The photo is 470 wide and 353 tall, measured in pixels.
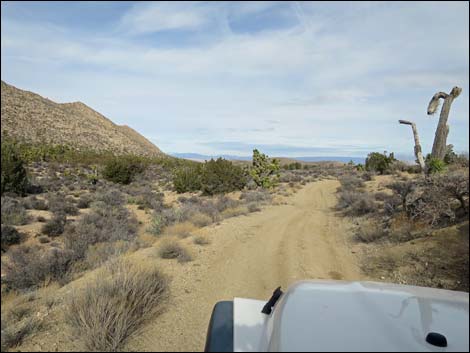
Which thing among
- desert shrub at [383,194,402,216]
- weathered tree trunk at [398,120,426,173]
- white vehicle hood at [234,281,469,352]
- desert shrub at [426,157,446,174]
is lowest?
white vehicle hood at [234,281,469,352]

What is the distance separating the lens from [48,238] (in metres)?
9.91

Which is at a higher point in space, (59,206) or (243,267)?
(59,206)

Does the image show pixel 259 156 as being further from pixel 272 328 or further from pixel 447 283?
pixel 272 328

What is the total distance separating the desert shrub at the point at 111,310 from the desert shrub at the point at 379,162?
1272 inches

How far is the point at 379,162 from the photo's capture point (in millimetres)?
34031

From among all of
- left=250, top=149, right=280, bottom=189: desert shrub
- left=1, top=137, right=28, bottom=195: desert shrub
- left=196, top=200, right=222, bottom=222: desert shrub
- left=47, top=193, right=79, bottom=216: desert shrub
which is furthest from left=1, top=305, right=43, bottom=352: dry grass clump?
left=250, top=149, right=280, bottom=189: desert shrub

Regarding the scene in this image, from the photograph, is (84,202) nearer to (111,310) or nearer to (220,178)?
(220,178)

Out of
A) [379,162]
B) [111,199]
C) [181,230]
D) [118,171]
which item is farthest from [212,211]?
[379,162]

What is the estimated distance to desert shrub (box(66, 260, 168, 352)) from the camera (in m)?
2.64

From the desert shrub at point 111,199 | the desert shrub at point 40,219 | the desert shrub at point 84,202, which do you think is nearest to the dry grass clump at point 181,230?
the desert shrub at point 40,219

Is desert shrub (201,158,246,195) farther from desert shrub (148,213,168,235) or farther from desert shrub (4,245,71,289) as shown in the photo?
desert shrub (4,245,71,289)

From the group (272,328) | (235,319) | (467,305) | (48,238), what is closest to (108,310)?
(235,319)

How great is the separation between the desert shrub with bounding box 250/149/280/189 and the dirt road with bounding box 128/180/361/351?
1198 cm

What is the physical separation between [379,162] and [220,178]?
1966 cm
